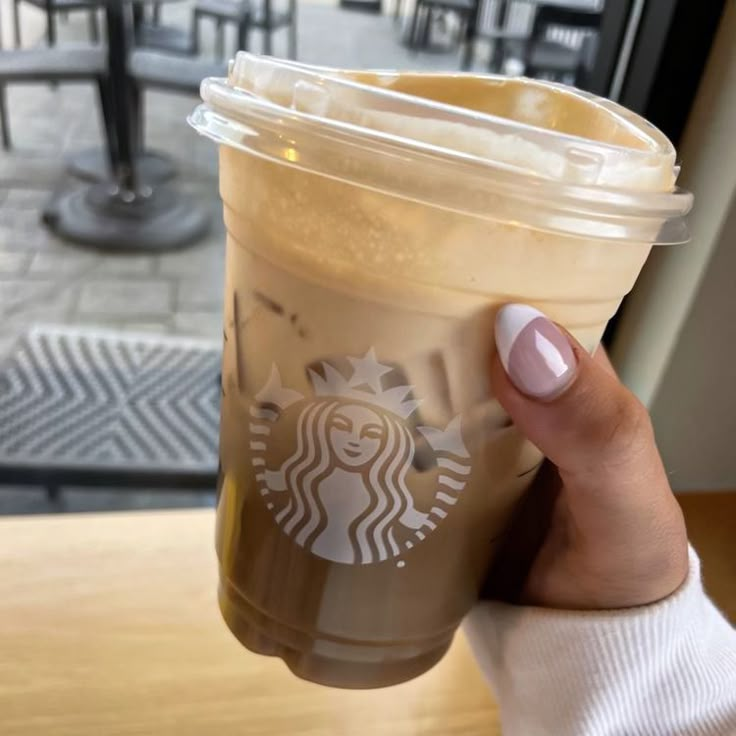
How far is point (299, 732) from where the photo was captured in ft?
1.89

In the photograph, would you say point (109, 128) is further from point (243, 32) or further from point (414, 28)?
point (414, 28)

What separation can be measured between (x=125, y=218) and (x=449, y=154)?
5.09 ft

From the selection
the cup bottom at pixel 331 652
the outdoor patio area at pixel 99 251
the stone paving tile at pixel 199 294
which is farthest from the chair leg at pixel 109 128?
the cup bottom at pixel 331 652

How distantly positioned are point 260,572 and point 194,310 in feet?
3.67

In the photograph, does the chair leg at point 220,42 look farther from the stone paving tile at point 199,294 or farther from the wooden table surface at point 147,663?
the wooden table surface at point 147,663

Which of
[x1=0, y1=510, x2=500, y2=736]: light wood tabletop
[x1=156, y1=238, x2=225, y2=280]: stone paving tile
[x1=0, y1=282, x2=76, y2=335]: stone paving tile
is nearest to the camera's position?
[x1=0, y1=510, x2=500, y2=736]: light wood tabletop

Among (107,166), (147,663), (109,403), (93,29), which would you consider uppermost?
(93,29)

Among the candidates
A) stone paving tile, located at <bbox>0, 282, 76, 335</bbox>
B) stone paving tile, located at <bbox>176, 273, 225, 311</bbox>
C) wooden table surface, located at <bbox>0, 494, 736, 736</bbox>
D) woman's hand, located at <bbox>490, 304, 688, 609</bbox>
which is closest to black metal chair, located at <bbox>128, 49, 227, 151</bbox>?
stone paving tile, located at <bbox>176, 273, 225, 311</bbox>

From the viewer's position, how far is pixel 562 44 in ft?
3.42

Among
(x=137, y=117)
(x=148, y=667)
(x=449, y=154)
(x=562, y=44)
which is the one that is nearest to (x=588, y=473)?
(x=449, y=154)

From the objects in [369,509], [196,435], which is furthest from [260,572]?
[196,435]

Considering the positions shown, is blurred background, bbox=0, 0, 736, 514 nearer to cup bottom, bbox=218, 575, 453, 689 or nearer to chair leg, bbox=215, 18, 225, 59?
chair leg, bbox=215, 18, 225, 59

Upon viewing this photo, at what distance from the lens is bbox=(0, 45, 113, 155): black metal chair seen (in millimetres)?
1544

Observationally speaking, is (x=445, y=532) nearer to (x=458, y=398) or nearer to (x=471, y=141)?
(x=458, y=398)
